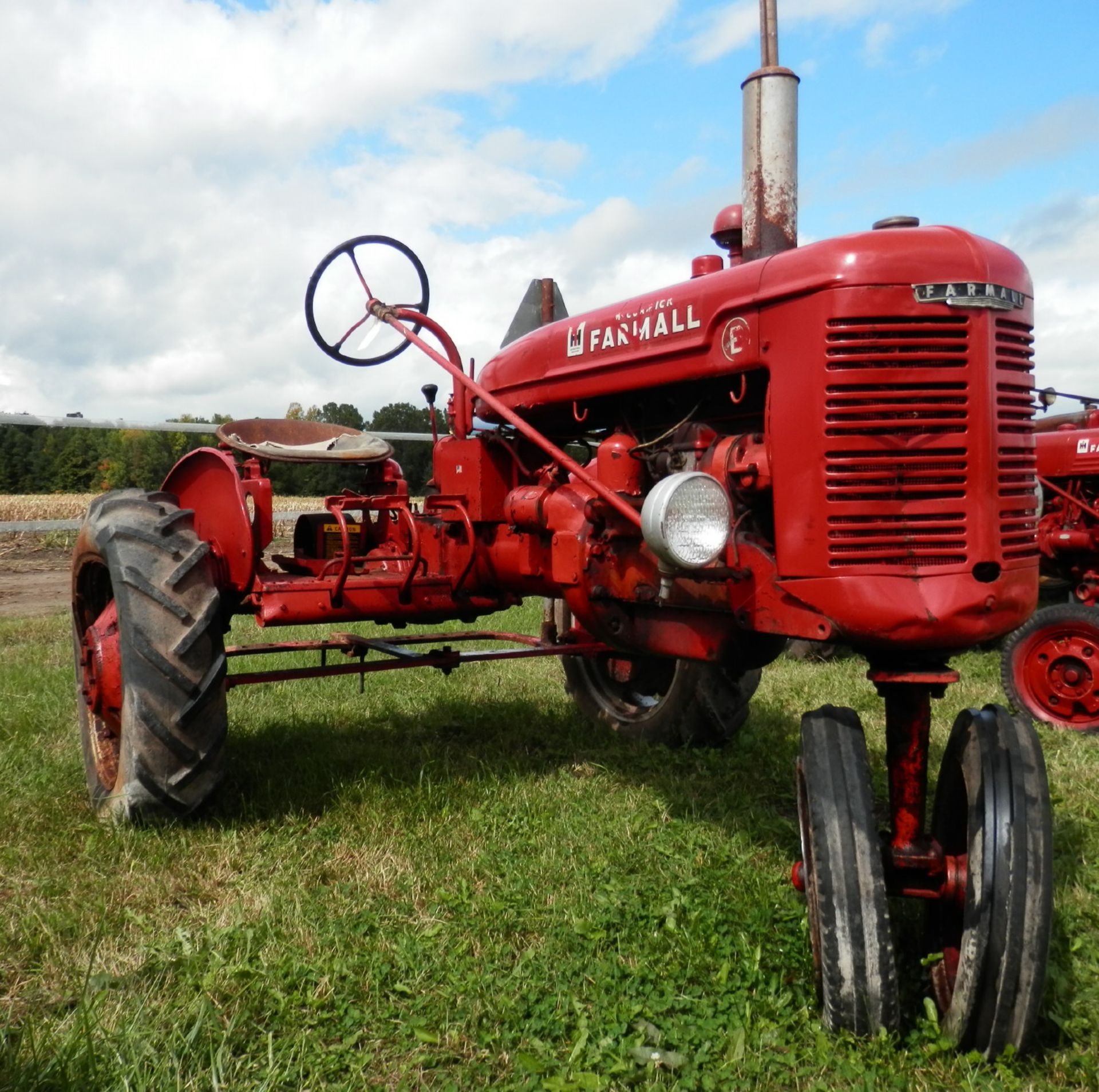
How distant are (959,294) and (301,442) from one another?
3.26 metres

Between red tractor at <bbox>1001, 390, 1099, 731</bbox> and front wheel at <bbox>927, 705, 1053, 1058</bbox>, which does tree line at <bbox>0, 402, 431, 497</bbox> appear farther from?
front wheel at <bbox>927, 705, 1053, 1058</bbox>

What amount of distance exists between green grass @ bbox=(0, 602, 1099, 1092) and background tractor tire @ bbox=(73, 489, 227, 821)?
151mm

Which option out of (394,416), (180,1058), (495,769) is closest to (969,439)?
(180,1058)

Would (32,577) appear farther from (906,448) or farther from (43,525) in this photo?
(906,448)

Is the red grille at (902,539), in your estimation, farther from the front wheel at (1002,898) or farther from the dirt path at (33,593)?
the dirt path at (33,593)

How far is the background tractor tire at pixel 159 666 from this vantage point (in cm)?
321

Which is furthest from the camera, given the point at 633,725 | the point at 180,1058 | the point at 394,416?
the point at 394,416

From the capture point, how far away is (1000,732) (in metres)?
2.27

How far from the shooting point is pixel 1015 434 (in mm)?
2355

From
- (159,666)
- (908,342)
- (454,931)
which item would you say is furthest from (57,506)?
(908,342)

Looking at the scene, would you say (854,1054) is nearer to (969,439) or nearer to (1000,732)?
(1000,732)

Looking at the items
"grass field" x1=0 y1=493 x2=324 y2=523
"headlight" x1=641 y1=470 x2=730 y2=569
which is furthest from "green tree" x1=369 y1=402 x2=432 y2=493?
"headlight" x1=641 y1=470 x2=730 y2=569

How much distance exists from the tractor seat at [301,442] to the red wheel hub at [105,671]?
88 centimetres

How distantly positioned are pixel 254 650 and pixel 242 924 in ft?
5.04
